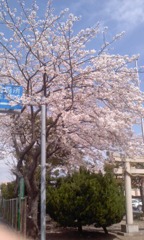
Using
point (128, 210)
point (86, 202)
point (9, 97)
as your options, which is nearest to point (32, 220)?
point (86, 202)

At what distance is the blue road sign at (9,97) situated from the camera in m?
9.58

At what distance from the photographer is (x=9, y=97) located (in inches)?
376

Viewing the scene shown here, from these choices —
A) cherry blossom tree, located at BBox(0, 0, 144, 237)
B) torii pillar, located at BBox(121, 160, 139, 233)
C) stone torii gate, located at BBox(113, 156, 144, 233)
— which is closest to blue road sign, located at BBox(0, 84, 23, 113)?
cherry blossom tree, located at BBox(0, 0, 144, 237)

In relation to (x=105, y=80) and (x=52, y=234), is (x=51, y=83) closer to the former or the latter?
(x=105, y=80)

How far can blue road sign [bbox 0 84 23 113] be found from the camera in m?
9.58

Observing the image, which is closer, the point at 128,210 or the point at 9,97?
the point at 9,97

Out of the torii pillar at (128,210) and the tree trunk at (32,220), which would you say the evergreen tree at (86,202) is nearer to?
the torii pillar at (128,210)

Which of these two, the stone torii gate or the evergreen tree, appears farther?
the stone torii gate

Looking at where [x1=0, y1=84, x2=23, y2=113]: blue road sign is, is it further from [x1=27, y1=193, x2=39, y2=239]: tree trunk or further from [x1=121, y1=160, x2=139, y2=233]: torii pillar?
[x1=121, y1=160, x2=139, y2=233]: torii pillar

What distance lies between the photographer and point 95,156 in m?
12.5

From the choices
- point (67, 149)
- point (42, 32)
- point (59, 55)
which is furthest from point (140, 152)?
point (42, 32)

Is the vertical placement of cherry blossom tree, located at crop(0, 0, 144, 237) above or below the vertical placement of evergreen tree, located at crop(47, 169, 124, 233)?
above

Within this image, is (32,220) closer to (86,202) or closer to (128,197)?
(86,202)

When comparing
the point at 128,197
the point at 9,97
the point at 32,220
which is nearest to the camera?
the point at 9,97
